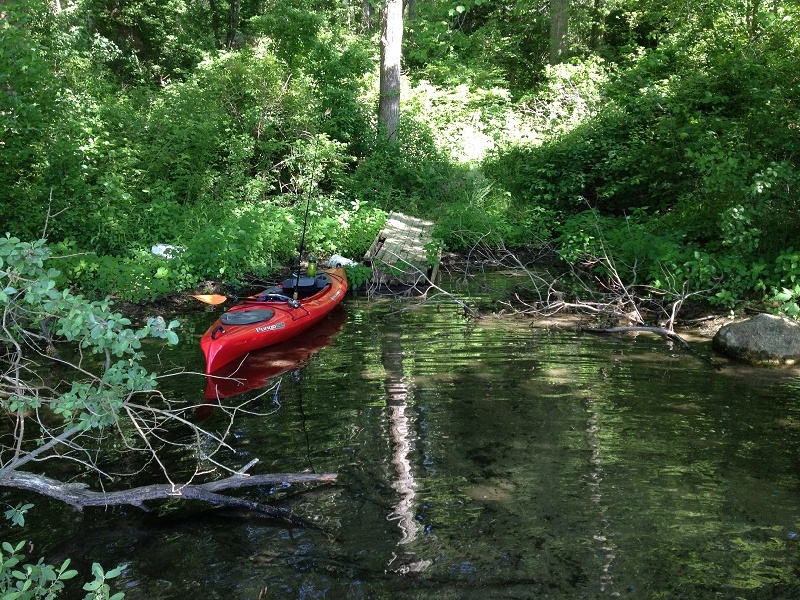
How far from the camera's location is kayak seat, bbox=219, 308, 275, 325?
857 cm

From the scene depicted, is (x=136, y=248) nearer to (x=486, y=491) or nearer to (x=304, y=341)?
(x=304, y=341)

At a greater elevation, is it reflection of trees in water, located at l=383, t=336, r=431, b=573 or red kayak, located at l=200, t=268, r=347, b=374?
red kayak, located at l=200, t=268, r=347, b=374

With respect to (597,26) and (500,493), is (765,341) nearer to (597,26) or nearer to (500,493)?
(500,493)

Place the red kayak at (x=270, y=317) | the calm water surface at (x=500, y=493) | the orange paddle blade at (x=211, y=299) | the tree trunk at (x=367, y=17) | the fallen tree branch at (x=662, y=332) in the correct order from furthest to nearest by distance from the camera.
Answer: the tree trunk at (x=367, y=17)
the orange paddle blade at (x=211, y=299)
the fallen tree branch at (x=662, y=332)
the red kayak at (x=270, y=317)
the calm water surface at (x=500, y=493)

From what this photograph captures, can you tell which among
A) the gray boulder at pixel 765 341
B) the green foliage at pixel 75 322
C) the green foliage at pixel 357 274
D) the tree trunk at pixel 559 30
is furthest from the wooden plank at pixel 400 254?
the tree trunk at pixel 559 30

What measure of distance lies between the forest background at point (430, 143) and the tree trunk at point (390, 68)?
13.7 inches

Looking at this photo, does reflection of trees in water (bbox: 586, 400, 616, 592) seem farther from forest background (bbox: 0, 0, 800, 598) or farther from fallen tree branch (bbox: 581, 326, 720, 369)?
forest background (bbox: 0, 0, 800, 598)

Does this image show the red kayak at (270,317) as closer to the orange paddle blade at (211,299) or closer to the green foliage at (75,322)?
the orange paddle blade at (211,299)

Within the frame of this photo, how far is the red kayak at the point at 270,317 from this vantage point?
27.1 ft

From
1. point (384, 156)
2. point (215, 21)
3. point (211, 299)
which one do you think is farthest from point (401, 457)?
point (215, 21)

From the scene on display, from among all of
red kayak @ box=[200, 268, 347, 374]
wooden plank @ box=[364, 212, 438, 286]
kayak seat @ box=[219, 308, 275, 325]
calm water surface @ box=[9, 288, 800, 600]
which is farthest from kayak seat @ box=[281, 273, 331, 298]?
calm water surface @ box=[9, 288, 800, 600]

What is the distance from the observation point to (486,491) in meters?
5.41

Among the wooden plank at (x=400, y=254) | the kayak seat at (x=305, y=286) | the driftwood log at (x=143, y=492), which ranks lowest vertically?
the driftwood log at (x=143, y=492)

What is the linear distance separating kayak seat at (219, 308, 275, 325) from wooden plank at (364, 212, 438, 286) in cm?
300
